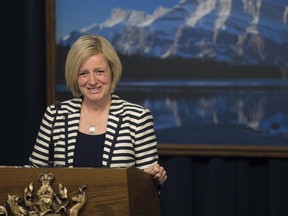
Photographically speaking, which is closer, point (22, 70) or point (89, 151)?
point (89, 151)

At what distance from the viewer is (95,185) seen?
89.7 inches

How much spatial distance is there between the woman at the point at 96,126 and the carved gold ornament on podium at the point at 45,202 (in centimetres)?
27

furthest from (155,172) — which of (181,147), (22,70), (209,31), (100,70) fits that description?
(22,70)

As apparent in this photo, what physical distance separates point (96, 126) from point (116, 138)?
11 centimetres

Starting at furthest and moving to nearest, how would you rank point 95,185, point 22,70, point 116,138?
1. point 22,70
2. point 116,138
3. point 95,185

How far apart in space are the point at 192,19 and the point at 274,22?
39 centimetres

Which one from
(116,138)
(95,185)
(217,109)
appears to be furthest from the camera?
(217,109)

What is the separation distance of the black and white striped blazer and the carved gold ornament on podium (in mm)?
327

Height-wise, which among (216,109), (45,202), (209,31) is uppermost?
(209,31)

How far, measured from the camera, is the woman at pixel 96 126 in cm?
263

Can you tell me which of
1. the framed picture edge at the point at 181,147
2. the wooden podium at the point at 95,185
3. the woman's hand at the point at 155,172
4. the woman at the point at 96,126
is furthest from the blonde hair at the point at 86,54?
the framed picture edge at the point at 181,147

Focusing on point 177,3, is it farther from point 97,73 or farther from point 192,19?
point 97,73

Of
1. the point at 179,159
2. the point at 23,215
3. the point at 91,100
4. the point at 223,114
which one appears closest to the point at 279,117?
the point at 223,114

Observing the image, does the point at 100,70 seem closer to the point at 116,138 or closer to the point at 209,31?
the point at 116,138
